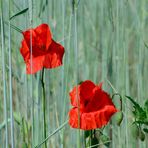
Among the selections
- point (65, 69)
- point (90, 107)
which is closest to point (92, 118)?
point (90, 107)

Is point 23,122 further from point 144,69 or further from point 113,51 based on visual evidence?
point 144,69

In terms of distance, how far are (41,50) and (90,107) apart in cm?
16

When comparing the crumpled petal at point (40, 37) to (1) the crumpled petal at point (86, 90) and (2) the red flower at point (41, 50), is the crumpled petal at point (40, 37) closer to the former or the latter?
(2) the red flower at point (41, 50)

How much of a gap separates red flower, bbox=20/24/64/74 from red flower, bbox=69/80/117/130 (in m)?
0.08

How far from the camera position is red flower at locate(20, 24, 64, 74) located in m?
0.96

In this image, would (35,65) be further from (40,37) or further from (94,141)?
(94,141)

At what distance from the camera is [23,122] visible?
109 cm

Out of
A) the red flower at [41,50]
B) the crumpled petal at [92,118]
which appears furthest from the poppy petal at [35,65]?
the crumpled petal at [92,118]

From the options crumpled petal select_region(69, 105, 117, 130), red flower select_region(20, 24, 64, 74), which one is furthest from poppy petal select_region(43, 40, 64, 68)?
crumpled petal select_region(69, 105, 117, 130)

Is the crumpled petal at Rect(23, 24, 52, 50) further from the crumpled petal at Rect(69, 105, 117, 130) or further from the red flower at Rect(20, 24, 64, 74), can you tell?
the crumpled petal at Rect(69, 105, 117, 130)

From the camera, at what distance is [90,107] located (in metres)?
0.92

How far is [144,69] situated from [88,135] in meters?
0.83

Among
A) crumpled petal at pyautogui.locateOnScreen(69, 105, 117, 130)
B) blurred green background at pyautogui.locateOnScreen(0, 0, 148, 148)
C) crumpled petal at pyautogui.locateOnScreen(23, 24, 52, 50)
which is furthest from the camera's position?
blurred green background at pyautogui.locateOnScreen(0, 0, 148, 148)

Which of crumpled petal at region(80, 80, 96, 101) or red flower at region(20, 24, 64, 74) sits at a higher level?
red flower at region(20, 24, 64, 74)
